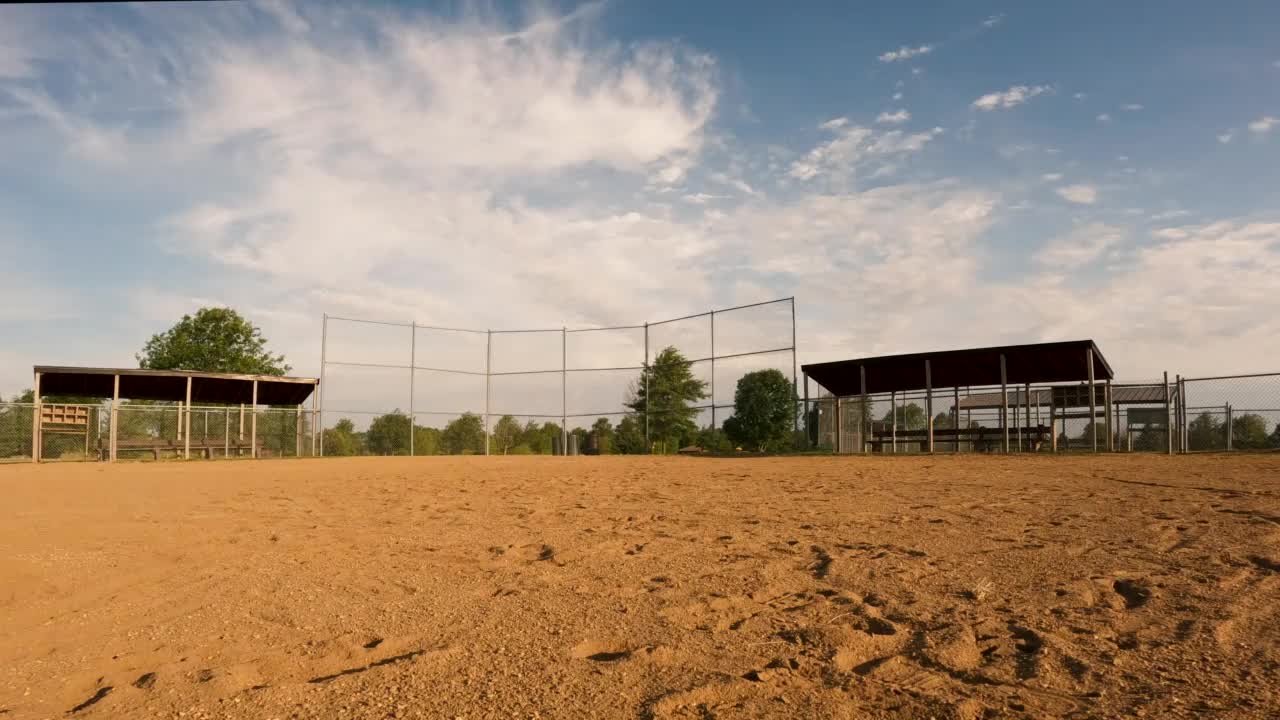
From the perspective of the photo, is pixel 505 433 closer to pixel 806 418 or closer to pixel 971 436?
pixel 806 418

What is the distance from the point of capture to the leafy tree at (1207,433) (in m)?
19.4

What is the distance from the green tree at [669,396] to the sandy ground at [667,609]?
58.3 feet

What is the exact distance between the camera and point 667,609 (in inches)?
157

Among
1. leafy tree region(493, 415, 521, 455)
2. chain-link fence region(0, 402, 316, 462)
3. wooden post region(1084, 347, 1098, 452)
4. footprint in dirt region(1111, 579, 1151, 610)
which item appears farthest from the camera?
leafy tree region(493, 415, 521, 455)

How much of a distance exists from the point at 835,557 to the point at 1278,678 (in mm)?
2409

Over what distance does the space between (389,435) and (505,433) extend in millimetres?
3957

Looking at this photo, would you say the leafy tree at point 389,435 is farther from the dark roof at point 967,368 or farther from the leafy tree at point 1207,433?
the leafy tree at point 1207,433

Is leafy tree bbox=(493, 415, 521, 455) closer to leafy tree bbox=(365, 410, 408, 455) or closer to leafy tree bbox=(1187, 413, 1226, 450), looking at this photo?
leafy tree bbox=(365, 410, 408, 455)

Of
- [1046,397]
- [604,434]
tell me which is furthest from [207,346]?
[1046,397]


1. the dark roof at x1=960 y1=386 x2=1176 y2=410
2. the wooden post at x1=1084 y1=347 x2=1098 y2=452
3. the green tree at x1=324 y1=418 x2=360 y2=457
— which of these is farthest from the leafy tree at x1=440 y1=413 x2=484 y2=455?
the wooden post at x1=1084 y1=347 x2=1098 y2=452

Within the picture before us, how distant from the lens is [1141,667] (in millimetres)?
2998

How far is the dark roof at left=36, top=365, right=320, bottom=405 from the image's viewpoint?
73.8 feet

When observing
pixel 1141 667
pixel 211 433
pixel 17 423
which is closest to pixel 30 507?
pixel 1141 667

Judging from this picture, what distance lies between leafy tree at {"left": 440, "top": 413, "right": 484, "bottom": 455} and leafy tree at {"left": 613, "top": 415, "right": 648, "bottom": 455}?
15.3 feet
